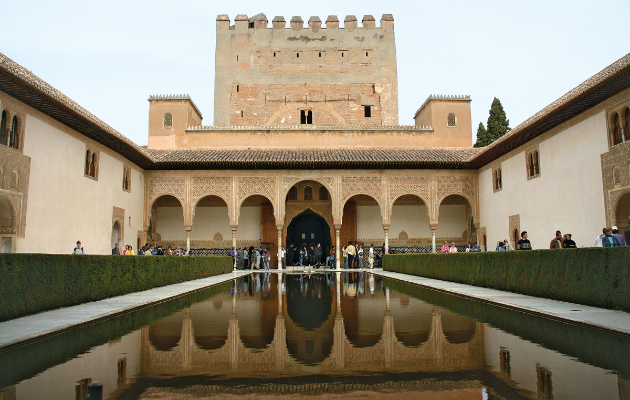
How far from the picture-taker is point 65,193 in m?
13.4

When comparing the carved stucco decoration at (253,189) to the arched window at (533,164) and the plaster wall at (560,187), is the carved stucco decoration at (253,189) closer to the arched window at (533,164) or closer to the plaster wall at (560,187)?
the plaster wall at (560,187)

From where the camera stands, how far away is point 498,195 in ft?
62.4

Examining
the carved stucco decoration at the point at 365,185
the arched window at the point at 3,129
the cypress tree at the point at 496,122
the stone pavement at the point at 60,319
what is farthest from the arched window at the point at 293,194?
the cypress tree at the point at 496,122

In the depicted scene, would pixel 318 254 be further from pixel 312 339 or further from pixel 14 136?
pixel 312 339

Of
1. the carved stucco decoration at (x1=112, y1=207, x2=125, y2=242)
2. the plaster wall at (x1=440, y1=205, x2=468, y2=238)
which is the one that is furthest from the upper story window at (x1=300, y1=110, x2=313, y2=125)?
the carved stucco decoration at (x1=112, y1=207, x2=125, y2=242)

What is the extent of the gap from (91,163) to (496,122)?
81.8 feet

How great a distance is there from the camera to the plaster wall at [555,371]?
2.65 meters

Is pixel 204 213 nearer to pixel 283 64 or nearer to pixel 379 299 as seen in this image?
pixel 283 64

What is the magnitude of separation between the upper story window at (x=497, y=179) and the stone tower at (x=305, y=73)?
9.81m

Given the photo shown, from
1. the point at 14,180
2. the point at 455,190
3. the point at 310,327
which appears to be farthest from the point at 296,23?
the point at 310,327

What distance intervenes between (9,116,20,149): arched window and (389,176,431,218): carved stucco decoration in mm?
13855

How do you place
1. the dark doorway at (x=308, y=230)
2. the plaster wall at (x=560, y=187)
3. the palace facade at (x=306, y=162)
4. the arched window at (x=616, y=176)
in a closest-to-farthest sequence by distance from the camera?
the arched window at (x=616, y=176) < the palace facade at (x=306, y=162) < the plaster wall at (x=560, y=187) < the dark doorway at (x=308, y=230)

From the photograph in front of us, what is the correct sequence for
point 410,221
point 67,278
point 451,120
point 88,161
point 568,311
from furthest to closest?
1. point 451,120
2. point 410,221
3. point 88,161
4. point 67,278
5. point 568,311

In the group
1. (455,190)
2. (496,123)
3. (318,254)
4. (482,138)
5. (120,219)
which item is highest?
(496,123)
